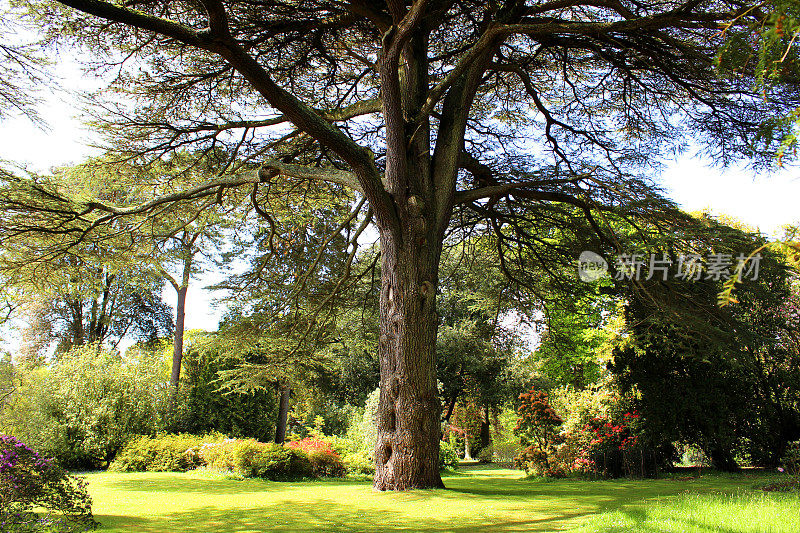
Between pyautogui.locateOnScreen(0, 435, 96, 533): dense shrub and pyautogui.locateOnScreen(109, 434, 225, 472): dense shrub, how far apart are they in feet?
30.7

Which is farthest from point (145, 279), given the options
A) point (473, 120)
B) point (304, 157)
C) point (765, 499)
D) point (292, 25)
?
point (765, 499)

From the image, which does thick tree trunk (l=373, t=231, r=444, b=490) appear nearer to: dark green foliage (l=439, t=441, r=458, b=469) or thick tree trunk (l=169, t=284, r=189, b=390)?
dark green foliage (l=439, t=441, r=458, b=469)

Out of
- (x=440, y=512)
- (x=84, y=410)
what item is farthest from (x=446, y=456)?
(x=440, y=512)

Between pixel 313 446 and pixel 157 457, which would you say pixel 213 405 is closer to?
pixel 157 457

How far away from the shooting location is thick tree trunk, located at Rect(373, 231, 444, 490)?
23.4ft

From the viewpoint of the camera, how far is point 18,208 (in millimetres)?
7305

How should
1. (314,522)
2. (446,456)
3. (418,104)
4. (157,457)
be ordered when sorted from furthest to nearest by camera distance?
(446,456) → (157,457) → (418,104) → (314,522)

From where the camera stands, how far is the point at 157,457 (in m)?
14.6

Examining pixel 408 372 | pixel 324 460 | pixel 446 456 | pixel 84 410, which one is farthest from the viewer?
pixel 446 456

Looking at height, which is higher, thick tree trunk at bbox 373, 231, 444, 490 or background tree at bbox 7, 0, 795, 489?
background tree at bbox 7, 0, 795, 489

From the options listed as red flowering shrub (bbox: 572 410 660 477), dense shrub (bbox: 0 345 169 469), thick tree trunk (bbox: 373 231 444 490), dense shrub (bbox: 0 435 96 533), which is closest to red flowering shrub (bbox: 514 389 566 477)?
red flowering shrub (bbox: 572 410 660 477)

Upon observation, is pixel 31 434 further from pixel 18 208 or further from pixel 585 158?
pixel 585 158

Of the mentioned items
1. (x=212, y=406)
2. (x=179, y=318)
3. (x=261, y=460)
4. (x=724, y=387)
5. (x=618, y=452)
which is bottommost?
(x=261, y=460)

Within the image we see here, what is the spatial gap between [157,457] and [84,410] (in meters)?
2.68
